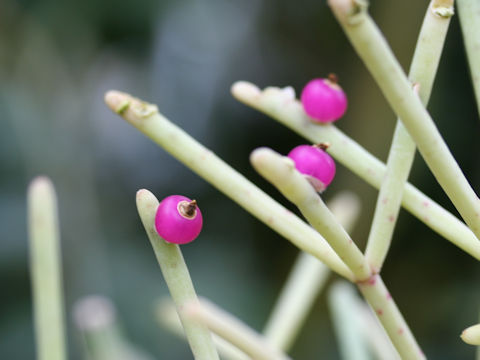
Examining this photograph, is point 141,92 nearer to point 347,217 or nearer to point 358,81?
point 358,81

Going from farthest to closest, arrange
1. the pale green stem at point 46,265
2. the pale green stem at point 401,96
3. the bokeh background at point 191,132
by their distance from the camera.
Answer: the bokeh background at point 191,132 → the pale green stem at point 46,265 → the pale green stem at point 401,96

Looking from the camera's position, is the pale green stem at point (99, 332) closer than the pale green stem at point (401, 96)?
No

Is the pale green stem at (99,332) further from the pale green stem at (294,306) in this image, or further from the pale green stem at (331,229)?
the pale green stem at (331,229)

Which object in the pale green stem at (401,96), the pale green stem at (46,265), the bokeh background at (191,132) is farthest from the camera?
the bokeh background at (191,132)

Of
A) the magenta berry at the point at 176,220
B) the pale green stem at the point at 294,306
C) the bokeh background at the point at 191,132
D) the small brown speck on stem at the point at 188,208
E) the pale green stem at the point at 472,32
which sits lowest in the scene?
the magenta berry at the point at 176,220

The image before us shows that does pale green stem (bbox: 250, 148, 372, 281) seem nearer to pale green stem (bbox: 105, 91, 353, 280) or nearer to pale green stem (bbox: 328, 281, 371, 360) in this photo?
pale green stem (bbox: 105, 91, 353, 280)

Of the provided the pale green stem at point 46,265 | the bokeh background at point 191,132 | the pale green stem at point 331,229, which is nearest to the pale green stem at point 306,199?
the pale green stem at point 331,229

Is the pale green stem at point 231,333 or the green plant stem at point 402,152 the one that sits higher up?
the green plant stem at point 402,152

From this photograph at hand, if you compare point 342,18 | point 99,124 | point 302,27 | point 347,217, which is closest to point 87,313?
point 347,217
